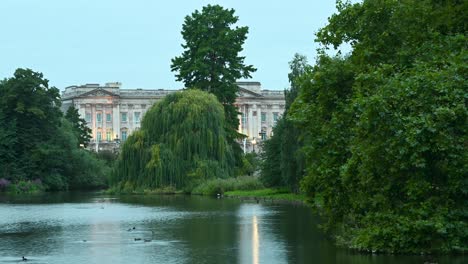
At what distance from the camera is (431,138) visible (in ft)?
77.7

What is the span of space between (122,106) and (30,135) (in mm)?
68768

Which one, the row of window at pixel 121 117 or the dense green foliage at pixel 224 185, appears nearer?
the dense green foliage at pixel 224 185

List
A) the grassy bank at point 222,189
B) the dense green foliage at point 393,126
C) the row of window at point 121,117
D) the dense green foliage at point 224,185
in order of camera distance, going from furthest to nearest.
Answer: the row of window at point 121,117 < the dense green foliage at point 224,185 < the grassy bank at point 222,189 < the dense green foliage at point 393,126

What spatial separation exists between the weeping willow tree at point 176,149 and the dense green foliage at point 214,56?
1058cm

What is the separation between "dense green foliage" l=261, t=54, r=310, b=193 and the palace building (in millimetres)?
90577

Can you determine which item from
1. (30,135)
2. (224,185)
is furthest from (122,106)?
(224,185)

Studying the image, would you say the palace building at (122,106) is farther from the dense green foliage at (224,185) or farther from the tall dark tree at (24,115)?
the dense green foliage at (224,185)

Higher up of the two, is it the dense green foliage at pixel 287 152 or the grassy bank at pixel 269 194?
the dense green foliage at pixel 287 152

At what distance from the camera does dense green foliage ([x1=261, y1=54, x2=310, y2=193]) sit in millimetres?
51062

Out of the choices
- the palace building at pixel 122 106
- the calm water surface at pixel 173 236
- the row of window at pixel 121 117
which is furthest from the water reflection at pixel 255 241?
the row of window at pixel 121 117

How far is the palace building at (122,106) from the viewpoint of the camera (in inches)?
5896

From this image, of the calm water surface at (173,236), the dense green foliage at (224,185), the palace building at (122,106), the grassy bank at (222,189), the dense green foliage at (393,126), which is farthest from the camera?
the palace building at (122,106)

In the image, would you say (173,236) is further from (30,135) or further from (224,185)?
(30,135)

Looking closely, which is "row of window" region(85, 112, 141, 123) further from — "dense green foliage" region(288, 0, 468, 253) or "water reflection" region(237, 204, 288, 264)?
"dense green foliage" region(288, 0, 468, 253)
